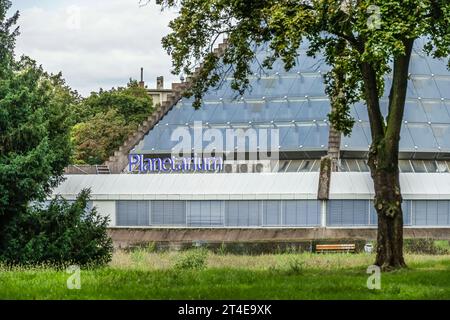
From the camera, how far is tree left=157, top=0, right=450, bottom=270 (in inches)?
985

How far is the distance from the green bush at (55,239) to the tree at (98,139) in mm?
52993

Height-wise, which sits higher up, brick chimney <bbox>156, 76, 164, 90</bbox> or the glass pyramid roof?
brick chimney <bbox>156, 76, 164, 90</bbox>

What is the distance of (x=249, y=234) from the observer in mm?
58562

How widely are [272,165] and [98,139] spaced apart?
37289 millimetres

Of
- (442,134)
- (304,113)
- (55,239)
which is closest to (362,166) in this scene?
(304,113)

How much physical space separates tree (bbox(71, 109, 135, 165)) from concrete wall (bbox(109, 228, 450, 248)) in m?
36.7

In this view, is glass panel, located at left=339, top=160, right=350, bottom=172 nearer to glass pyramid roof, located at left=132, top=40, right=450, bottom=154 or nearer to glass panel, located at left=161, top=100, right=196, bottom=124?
glass pyramid roof, located at left=132, top=40, right=450, bottom=154

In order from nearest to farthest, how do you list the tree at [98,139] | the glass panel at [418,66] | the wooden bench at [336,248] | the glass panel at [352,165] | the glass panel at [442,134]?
the wooden bench at [336,248] → the glass panel at [352,165] → the glass panel at [442,134] → the glass panel at [418,66] → the tree at [98,139]

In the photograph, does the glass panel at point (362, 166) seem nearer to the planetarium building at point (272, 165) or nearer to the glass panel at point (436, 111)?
the planetarium building at point (272, 165)

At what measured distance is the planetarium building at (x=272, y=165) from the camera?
58.9 meters

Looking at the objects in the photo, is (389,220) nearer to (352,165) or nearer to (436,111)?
(352,165)

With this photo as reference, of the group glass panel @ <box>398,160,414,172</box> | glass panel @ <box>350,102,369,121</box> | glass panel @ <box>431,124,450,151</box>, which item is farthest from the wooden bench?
glass panel @ <box>431,124,450,151</box>

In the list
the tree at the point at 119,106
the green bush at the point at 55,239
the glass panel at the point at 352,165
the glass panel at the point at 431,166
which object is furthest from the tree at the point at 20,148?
the tree at the point at 119,106

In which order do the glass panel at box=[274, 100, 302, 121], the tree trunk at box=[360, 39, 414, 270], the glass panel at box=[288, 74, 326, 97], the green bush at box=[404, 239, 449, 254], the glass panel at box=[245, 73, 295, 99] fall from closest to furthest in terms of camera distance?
the tree trunk at box=[360, 39, 414, 270], the green bush at box=[404, 239, 449, 254], the glass panel at box=[274, 100, 302, 121], the glass panel at box=[288, 74, 326, 97], the glass panel at box=[245, 73, 295, 99]
